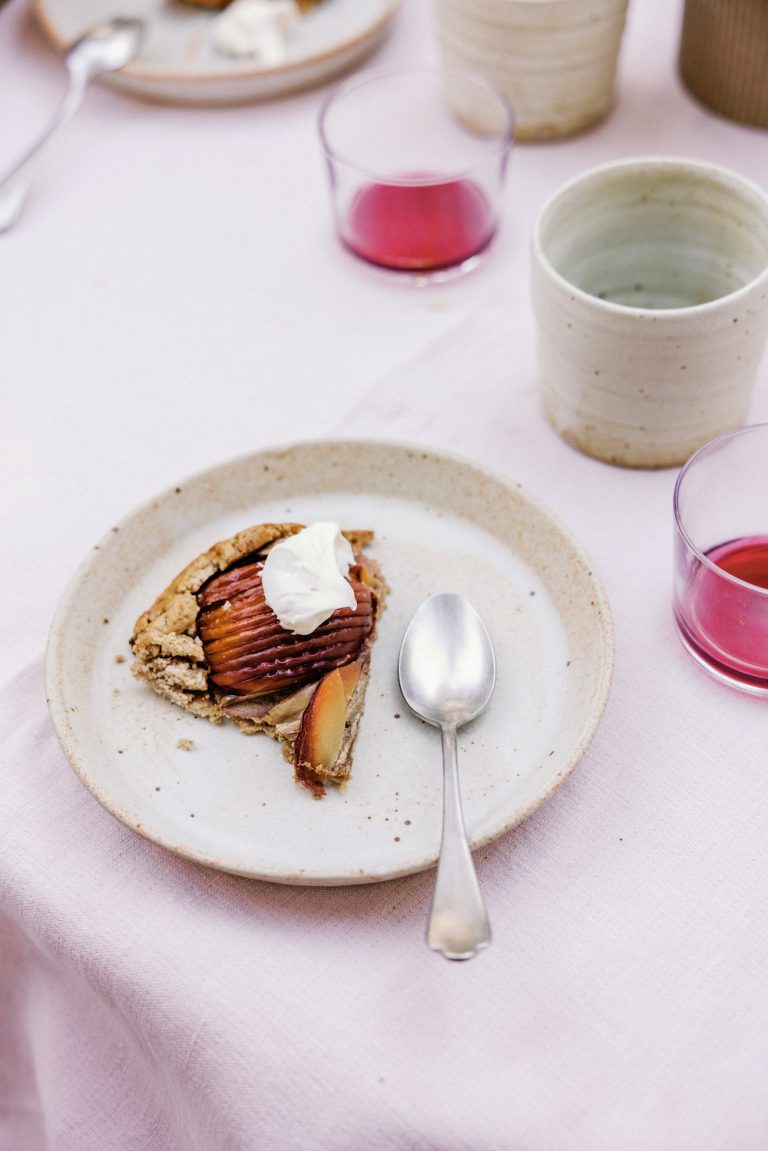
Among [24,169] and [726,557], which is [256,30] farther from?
[726,557]

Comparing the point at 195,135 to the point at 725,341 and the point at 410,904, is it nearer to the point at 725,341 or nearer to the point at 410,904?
the point at 725,341

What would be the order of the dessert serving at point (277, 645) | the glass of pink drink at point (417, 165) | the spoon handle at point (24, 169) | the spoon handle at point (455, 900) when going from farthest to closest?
the spoon handle at point (24, 169) < the glass of pink drink at point (417, 165) < the dessert serving at point (277, 645) < the spoon handle at point (455, 900)

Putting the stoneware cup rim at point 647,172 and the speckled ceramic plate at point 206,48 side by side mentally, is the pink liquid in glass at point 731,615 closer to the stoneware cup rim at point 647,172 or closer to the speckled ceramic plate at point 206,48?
the stoneware cup rim at point 647,172

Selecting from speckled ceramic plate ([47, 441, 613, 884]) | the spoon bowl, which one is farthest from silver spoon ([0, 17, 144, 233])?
the spoon bowl

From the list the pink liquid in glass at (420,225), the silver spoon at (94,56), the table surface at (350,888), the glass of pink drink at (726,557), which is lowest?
the table surface at (350,888)

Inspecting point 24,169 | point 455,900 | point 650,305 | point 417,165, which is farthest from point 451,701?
point 24,169

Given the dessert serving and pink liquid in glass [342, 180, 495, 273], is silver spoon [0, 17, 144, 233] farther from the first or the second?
the dessert serving

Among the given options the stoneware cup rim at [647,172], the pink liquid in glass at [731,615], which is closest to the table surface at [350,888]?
the pink liquid in glass at [731,615]

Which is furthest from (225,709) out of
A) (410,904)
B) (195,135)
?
(195,135)
